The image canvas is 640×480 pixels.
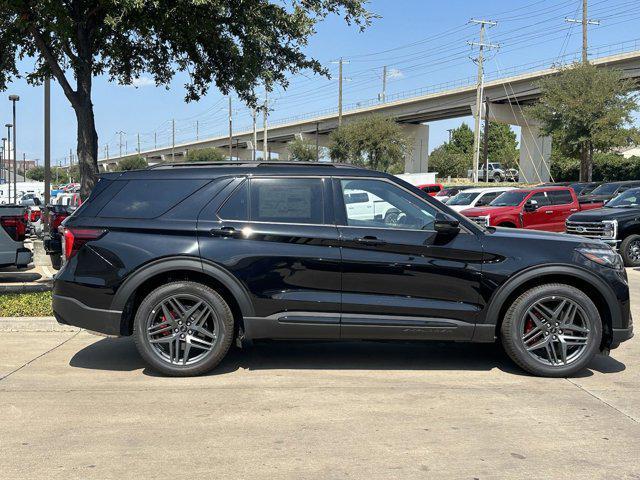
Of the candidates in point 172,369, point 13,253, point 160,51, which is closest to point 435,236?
point 172,369

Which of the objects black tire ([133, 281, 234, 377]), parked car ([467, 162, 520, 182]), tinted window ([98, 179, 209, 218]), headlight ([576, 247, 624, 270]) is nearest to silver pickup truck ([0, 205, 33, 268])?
tinted window ([98, 179, 209, 218])

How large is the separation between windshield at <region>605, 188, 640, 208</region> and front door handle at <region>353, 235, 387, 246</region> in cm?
1167

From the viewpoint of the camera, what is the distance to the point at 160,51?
12.3m

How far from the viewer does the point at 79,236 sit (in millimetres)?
5805

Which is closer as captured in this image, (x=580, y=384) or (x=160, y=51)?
(x=580, y=384)

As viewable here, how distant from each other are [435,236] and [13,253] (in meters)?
7.14

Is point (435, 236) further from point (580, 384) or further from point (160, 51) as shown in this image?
point (160, 51)

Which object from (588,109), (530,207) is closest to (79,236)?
(530,207)

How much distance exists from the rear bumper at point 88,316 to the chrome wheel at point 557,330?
3554 mm

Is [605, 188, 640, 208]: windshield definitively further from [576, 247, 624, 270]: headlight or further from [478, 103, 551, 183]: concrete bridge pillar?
[478, 103, 551, 183]: concrete bridge pillar

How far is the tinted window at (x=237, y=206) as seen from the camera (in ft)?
19.0

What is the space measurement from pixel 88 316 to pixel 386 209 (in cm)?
277

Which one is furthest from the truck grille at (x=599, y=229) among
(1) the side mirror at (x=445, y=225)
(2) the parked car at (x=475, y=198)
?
(1) the side mirror at (x=445, y=225)

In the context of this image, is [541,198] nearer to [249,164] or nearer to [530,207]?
[530,207]
